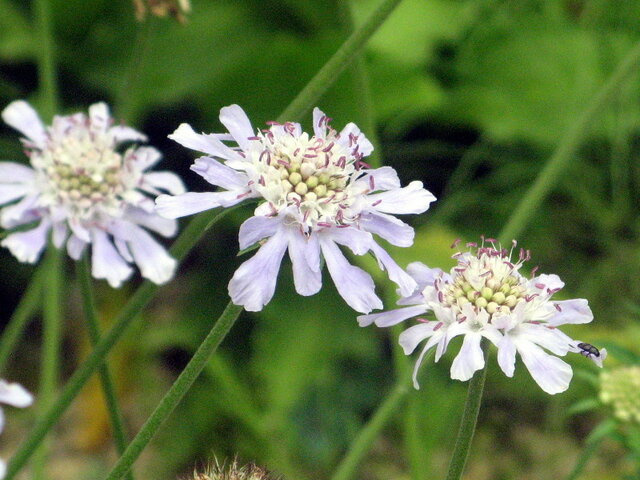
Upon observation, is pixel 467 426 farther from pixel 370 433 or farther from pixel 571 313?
pixel 370 433

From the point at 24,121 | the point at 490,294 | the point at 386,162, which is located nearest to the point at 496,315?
the point at 490,294

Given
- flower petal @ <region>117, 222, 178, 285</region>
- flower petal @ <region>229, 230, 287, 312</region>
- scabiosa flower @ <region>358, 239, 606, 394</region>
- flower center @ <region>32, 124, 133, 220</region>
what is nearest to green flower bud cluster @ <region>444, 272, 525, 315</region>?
scabiosa flower @ <region>358, 239, 606, 394</region>

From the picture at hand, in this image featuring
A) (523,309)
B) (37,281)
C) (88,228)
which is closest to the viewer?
(523,309)

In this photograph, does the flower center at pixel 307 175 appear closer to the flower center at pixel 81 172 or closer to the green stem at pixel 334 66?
the green stem at pixel 334 66

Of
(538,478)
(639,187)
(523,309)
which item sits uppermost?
(639,187)

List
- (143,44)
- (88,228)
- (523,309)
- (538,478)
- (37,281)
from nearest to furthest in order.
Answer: (523,309), (88,228), (143,44), (37,281), (538,478)

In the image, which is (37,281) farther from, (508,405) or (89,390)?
(508,405)

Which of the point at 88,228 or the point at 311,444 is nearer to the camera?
the point at 88,228

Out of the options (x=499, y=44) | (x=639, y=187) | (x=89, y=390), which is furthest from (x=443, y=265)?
(x=89, y=390)
